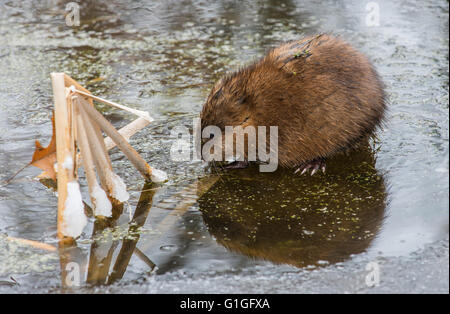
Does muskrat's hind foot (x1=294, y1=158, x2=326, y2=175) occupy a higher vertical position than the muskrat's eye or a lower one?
lower

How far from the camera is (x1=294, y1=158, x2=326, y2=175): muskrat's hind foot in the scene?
4.22 meters

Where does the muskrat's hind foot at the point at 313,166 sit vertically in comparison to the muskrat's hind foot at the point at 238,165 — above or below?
above

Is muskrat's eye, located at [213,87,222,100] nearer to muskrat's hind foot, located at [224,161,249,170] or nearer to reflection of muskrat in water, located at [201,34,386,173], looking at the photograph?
reflection of muskrat in water, located at [201,34,386,173]

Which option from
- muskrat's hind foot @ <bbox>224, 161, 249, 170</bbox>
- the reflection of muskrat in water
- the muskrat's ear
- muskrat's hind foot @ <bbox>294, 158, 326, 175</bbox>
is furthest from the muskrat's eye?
muskrat's hind foot @ <bbox>294, 158, 326, 175</bbox>

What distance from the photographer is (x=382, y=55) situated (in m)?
6.12

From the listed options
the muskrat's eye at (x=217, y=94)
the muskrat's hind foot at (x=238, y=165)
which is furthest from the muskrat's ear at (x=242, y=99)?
the muskrat's hind foot at (x=238, y=165)

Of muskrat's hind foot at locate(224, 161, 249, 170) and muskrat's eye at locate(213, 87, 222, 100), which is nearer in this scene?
muskrat's eye at locate(213, 87, 222, 100)

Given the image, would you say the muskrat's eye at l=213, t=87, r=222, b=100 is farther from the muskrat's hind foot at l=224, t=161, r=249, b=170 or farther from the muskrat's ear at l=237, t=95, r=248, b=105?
the muskrat's hind foot at l=224, t=161, r=249, b=170

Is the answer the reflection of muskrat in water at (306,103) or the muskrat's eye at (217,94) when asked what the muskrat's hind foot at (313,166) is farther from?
the muskrat's eye at (217,94)

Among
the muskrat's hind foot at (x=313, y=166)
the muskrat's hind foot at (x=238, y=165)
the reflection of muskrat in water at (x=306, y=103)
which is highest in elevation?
the reflection of muskrat in water at (x=306, y=103)

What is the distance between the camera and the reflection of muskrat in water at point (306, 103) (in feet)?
13.7

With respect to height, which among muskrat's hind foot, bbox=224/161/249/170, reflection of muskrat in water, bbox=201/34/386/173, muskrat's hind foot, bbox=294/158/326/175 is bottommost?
muskrat's hind foot, bbox=224/161/249/170

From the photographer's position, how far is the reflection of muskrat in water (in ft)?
13.7

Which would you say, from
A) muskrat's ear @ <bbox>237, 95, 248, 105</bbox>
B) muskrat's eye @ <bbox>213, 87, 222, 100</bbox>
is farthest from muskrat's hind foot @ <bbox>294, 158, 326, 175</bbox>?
muskrat's eye @ <bbox>213, 87, 222, 100</bbox>
